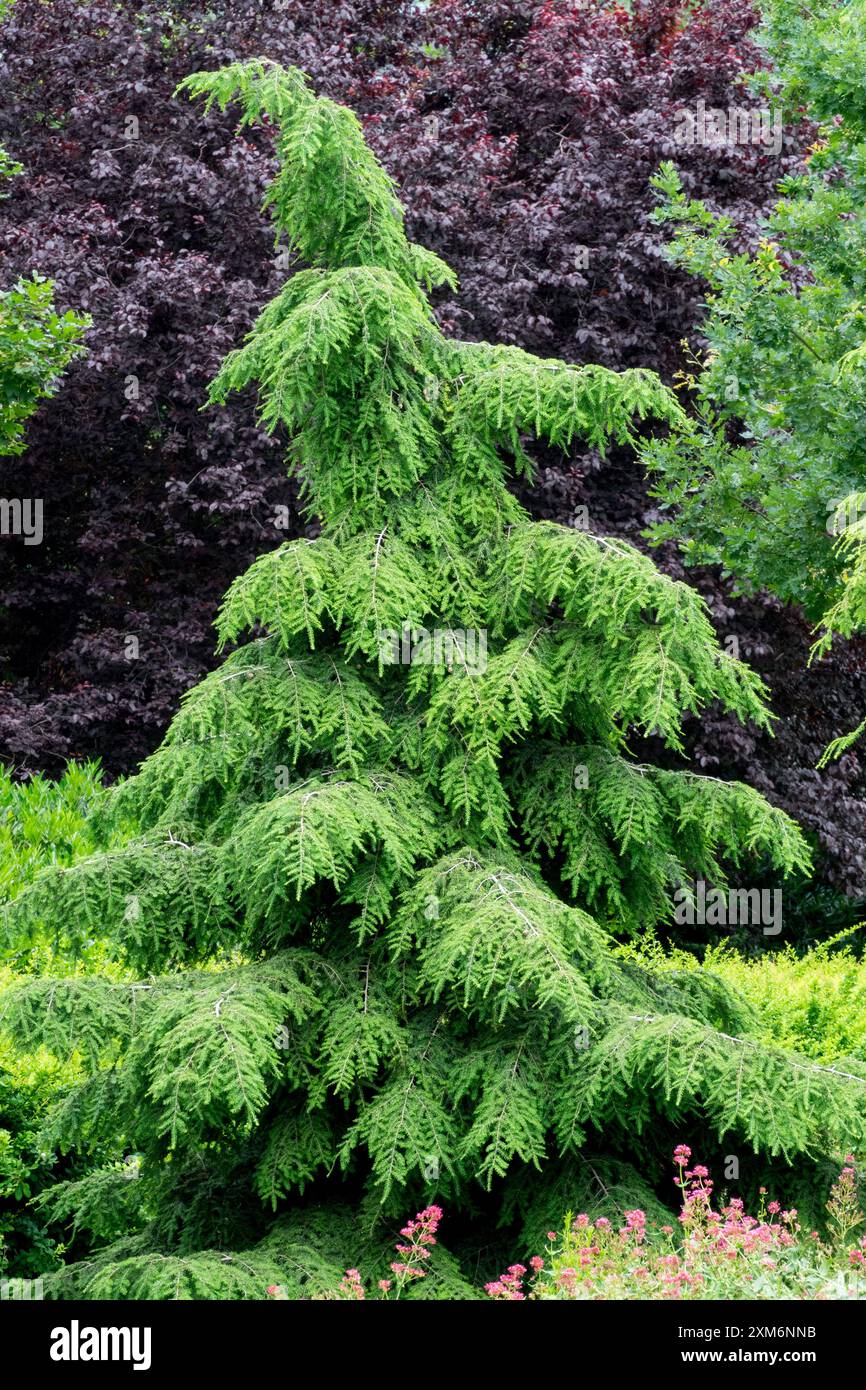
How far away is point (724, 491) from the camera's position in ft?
29.0

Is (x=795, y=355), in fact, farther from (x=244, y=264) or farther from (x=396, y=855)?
(x=244, y=264)

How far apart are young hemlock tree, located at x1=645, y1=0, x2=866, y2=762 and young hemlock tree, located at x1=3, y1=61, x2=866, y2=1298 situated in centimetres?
310

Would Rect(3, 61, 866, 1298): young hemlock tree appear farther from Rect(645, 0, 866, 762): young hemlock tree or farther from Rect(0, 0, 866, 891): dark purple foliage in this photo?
Rect(0, 0, 866, 891): dark purple foliage

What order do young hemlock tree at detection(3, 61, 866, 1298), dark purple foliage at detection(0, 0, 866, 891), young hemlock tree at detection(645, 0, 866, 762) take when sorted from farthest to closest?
1. dark purple foliage at detection(0, 0, 866, 891)
2. young hemlock tree at detection(645, 0, 866, 762)
3. young hemlock tree at detection(3, 61, 866, 1298)

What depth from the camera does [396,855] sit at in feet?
14.8

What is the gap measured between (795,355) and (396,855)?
5123mm

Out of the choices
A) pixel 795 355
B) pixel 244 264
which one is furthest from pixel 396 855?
pixel 244 264

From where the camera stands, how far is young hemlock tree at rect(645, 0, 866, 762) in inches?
311

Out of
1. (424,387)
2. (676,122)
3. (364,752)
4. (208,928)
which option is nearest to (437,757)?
(364,752)

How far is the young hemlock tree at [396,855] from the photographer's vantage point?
435cm

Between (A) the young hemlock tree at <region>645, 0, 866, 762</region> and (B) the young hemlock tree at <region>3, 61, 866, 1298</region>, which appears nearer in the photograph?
(B) the young hemlock tree at <region>3, 61, 866, 1298</region>

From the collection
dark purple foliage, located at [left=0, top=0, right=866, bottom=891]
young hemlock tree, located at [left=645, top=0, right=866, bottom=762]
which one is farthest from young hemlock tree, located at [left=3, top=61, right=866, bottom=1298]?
dark purple foliage, located at [left=0, top=0, right=866, bottom=891]

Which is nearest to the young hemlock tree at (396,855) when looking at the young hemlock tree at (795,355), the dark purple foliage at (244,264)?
the young hemlock tree at (795,355)
